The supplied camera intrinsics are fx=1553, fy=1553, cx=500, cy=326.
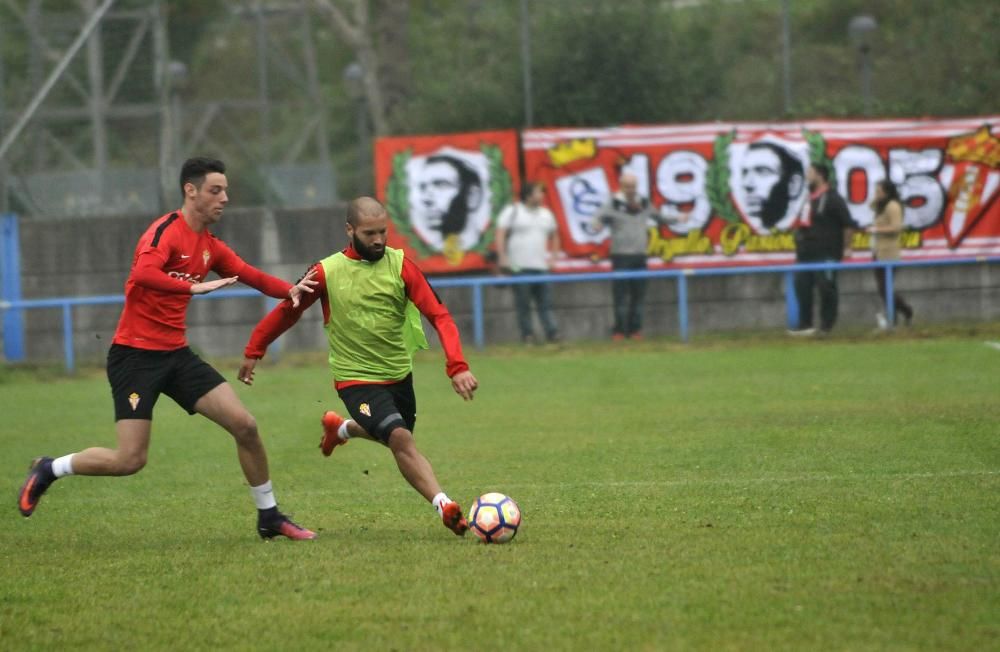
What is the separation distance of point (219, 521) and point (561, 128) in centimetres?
1330

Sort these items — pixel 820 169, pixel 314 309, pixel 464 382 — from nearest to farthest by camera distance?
pixel 464 382 → pixel 820 169 → pixel 314 309

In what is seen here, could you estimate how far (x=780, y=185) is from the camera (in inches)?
853

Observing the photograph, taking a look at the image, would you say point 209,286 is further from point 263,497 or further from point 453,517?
point 453,517

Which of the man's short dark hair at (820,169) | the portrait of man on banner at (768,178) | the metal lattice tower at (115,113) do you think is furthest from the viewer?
the metal lattice tower at (115,113)

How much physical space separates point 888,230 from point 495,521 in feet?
46.6

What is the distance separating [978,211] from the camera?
21797 mm

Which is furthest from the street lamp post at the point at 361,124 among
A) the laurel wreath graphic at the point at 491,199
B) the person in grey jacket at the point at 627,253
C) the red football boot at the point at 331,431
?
the red football boot at the point at 331,431

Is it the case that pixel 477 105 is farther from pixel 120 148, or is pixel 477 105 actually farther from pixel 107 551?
pixel 107 551

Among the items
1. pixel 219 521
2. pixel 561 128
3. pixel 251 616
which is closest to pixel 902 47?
pixel 561 128

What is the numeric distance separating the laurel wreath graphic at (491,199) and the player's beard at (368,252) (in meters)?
13.3

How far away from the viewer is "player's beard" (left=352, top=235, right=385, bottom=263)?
809 centimetres

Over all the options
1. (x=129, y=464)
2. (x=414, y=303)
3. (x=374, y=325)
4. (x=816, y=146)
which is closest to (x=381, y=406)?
(x=374, y=325)

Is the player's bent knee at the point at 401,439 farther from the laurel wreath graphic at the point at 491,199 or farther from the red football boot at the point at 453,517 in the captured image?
the laurel wreath graphic at the point at 491,199

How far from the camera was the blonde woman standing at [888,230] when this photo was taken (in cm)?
2061
